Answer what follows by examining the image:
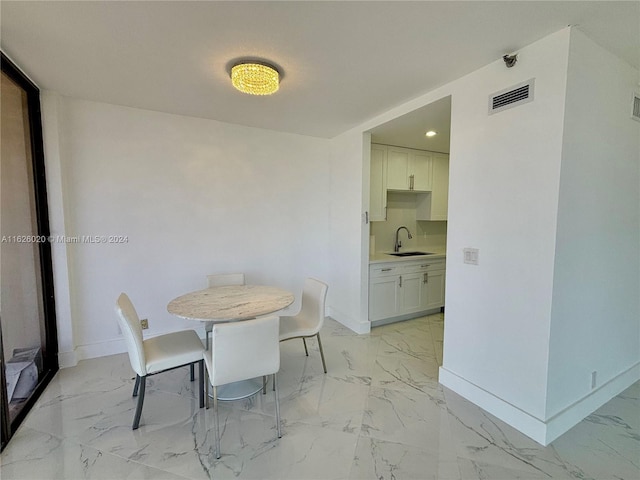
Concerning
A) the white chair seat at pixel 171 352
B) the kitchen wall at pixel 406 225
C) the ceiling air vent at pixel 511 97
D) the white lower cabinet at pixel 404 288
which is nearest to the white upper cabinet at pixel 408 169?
the kitchen wall at pixel 406 225

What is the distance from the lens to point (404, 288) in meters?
3.81

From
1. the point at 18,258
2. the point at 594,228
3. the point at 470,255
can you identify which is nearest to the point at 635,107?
the point at 594,228

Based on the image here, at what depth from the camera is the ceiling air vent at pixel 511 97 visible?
1798 millimetres

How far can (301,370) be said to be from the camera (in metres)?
2.68

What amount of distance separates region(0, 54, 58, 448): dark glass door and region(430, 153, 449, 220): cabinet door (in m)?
4.47

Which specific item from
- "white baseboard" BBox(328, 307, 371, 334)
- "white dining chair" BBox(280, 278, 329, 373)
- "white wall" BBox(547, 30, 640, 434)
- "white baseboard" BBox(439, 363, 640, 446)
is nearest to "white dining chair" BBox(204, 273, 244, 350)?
"white dining chair" BBox(280, 278, 329, 373)

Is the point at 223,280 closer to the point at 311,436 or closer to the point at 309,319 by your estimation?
the point at 309,319

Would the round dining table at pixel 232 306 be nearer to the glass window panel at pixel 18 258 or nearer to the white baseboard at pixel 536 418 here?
the glass window panel at pixel 18 258

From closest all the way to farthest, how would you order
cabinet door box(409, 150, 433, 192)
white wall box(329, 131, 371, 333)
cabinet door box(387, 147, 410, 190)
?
white wall box(329, 131, 371, 333) < cabinet door box(387, 147, 410, 190) < cabinet door box(409, 150, 433, 192)

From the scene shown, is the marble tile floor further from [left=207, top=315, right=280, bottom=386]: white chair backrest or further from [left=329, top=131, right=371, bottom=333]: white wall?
[left=329, top=131, right=371, bottom=333]: white wall

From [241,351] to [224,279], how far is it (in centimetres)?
146

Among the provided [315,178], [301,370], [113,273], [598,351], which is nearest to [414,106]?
[315,178]

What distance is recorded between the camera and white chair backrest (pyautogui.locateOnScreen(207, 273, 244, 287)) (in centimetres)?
302

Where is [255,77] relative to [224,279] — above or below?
above
